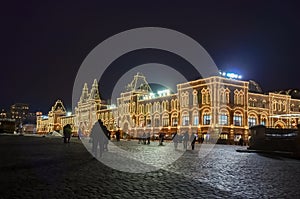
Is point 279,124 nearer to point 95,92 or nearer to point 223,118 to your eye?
point 223,118

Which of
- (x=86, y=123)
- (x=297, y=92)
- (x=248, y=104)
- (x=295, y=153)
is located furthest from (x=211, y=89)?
(x=86, y=123)

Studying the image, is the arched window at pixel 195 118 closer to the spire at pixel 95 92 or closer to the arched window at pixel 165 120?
the arched window at pixel 165 120

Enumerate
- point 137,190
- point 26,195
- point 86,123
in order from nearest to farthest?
1. point 26,195
2. point 137,190
3. point 86,123

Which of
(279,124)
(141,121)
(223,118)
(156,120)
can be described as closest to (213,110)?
(223,118)

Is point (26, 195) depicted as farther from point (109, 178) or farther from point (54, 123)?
point (54, 123)

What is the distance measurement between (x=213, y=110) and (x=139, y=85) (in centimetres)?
4503

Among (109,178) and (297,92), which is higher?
(297,92)

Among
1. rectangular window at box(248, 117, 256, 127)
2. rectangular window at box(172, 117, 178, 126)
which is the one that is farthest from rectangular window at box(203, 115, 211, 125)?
rectangular window at box(172, 117, 178, 126)

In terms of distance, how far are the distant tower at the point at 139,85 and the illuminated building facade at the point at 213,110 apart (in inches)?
280

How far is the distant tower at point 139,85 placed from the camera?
104838mm

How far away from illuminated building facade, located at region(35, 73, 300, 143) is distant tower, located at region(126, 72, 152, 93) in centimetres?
711

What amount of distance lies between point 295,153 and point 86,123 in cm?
11975

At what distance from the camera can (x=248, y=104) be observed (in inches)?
2849

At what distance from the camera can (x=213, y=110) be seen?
6700cm
